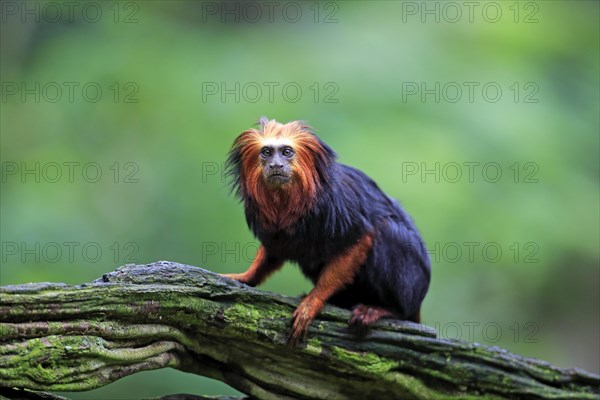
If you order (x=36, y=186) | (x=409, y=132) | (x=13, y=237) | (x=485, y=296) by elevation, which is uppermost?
(x=409, y=132)

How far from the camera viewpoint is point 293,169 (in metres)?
4.64

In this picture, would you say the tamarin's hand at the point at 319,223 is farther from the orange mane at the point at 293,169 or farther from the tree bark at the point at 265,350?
the tree bark at the point at 265,350

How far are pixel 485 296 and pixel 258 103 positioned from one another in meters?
3.13

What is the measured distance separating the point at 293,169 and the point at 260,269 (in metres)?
0.85

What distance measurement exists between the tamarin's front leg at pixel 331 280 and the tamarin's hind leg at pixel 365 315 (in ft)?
0.63

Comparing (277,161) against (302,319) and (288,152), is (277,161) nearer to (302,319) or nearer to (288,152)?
(288,152)

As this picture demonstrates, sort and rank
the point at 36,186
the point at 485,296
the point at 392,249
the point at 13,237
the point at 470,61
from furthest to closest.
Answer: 1. the point at 470,61
2. the point at 485,296
3. the point at 36,186
4. the point at 13,237
5. the point at 392,249

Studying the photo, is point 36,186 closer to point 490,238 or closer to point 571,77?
point 490,238

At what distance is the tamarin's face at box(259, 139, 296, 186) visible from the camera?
15.1ft

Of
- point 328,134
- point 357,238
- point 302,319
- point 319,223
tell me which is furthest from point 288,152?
point 328,134

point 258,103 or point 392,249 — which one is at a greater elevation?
point 258,103

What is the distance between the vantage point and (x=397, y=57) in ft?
29.3

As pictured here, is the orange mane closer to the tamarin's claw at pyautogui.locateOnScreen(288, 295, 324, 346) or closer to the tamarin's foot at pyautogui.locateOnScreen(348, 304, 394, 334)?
the tamarin's claw at pyautogui.locateOnScreen(288, 295, 324, 346)

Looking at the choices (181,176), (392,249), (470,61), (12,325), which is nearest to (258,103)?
(181,176)
